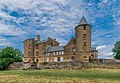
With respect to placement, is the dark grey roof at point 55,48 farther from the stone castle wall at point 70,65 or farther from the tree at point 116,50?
the tree at point 116,50

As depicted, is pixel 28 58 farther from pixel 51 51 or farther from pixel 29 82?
pixel 29 82

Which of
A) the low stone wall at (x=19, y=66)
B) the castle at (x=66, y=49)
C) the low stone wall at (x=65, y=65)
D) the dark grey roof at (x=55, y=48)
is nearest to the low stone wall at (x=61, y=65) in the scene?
the low stone wall at (x=65, y=65)

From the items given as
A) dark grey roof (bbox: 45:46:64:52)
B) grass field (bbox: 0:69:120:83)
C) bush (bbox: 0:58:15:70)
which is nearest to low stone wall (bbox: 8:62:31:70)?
bush (bbox: 0:58:15:70)

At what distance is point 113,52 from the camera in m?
64.3

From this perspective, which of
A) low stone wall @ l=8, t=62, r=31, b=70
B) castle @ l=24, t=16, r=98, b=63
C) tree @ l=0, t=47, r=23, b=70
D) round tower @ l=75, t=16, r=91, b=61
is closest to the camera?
low stone wall @ l=8, t=62, r=31, b=70

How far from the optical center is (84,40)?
1839 inches

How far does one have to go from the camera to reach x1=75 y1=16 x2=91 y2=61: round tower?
46.5m

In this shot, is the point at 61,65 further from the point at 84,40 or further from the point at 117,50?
the point at 117,50

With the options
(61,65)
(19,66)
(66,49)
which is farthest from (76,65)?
(19,66)

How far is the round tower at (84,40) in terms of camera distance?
46469 mm

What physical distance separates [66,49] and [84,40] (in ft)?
28.8

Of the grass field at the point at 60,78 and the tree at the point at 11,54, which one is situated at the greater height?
the tree at the point at 11,54

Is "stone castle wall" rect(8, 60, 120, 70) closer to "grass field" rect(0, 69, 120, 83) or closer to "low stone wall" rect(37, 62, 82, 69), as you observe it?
"low stone wall" rect(37, 62, 82, 69)

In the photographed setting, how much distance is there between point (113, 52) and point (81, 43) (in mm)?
22061
